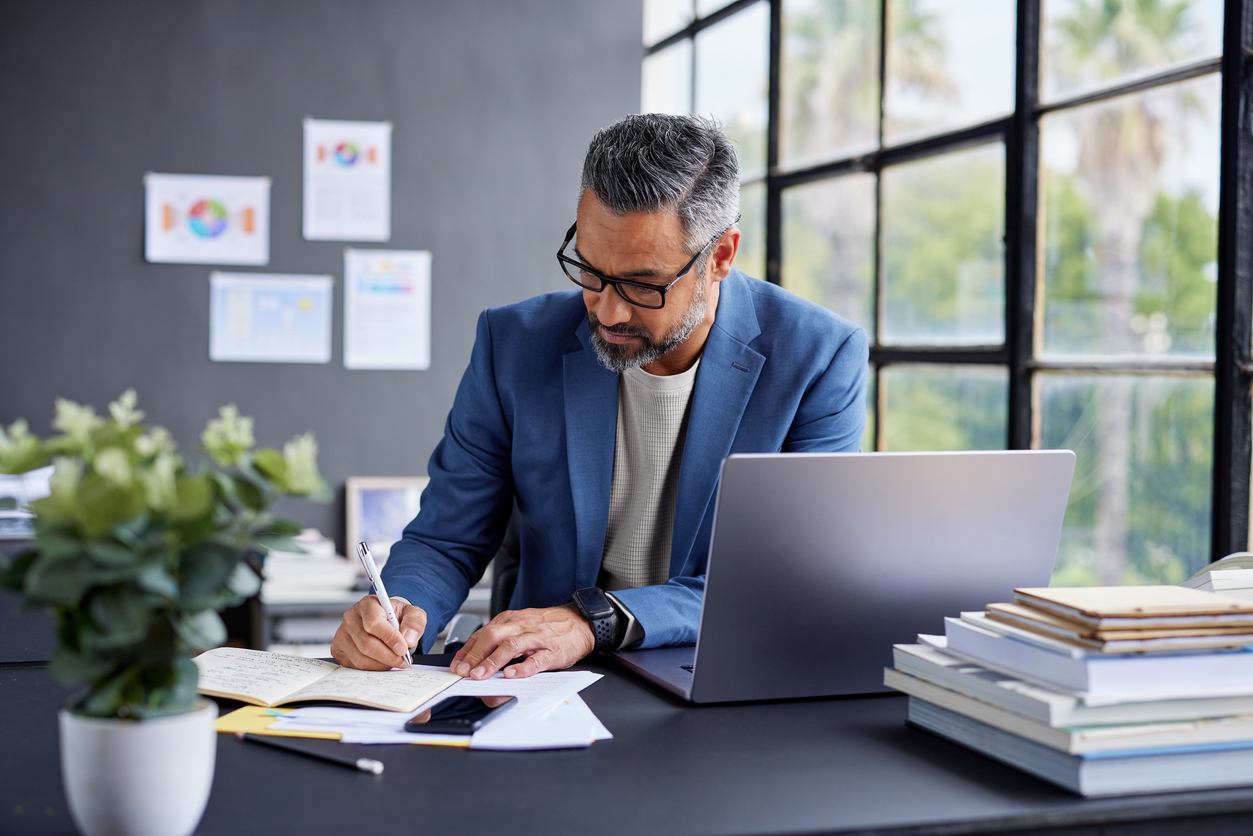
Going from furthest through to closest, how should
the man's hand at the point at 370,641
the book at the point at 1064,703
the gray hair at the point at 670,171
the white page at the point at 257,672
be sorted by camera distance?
1. the gray hair at the point at 670,171
2. the man's hand at the point at 370,641
3. the white page at the point at 257,672
4. the book at the point at 1064,703

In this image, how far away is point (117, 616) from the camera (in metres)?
0.87

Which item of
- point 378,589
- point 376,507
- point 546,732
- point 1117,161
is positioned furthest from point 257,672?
point 376,507

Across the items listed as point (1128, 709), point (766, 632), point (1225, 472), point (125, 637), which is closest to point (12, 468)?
point (125, 637)

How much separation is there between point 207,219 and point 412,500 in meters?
1.01

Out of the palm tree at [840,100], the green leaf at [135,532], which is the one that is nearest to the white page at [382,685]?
the green leaf at [135,532]

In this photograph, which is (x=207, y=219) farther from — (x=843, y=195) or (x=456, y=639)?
(x=456, y=639)

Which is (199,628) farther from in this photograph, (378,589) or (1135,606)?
(1135,606)

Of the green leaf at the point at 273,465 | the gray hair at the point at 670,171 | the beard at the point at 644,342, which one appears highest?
the gray hair at the point at 670,171

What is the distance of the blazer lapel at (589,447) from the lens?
1927 mm

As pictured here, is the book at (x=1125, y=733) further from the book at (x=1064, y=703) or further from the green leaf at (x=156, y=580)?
the green leaf at (x=156, y=580)

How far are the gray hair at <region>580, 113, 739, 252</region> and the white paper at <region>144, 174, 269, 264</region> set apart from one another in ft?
6.79

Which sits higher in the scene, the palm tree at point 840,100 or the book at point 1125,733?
the palm tree at point 840,100

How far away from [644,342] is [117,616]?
3.60 ft

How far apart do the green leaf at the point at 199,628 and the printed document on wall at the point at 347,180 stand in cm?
290
